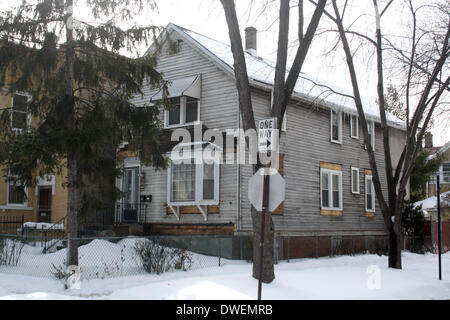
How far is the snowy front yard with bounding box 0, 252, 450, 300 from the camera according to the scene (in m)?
10.2

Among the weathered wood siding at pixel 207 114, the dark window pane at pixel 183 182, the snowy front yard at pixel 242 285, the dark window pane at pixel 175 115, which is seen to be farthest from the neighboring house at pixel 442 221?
the dark window pane at pixel 175 115

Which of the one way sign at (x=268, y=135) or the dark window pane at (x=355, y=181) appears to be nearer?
the one way sign at (x=268, y=135)

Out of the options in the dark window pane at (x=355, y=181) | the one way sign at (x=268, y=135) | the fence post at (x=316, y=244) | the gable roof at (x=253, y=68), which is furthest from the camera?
the dark window pane at (x=355, y=181)

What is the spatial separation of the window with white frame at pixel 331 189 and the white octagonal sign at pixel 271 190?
13.3 metres

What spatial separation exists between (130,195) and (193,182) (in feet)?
12.0

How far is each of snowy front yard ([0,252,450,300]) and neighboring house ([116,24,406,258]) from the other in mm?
3652

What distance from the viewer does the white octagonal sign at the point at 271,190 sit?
349 inches

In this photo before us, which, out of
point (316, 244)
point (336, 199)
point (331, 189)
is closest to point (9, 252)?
point (316, 244)

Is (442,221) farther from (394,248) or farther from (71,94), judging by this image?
(71,94)

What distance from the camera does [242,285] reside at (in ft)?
36.3

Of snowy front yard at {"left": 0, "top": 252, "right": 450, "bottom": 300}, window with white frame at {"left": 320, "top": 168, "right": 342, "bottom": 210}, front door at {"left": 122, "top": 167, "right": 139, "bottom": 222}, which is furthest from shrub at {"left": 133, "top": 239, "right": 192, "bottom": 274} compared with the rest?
window with white frame at {"left": 320, "top": 168, "right": 342, "bottom": 210}

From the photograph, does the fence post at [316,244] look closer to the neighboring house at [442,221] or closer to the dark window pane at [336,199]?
the dark window pane at [336,199]

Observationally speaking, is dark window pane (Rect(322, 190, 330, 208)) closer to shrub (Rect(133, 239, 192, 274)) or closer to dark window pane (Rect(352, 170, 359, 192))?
dark window pane (Rect(352, 170, 359, 192))

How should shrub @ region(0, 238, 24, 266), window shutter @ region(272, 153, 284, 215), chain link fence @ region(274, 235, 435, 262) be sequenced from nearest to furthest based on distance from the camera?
shrub @ region(0, 238, 24, 266) → chain link fence @ region(274, 235, 435, 262) → window shutter @ region(272, 153, 284, 215)
